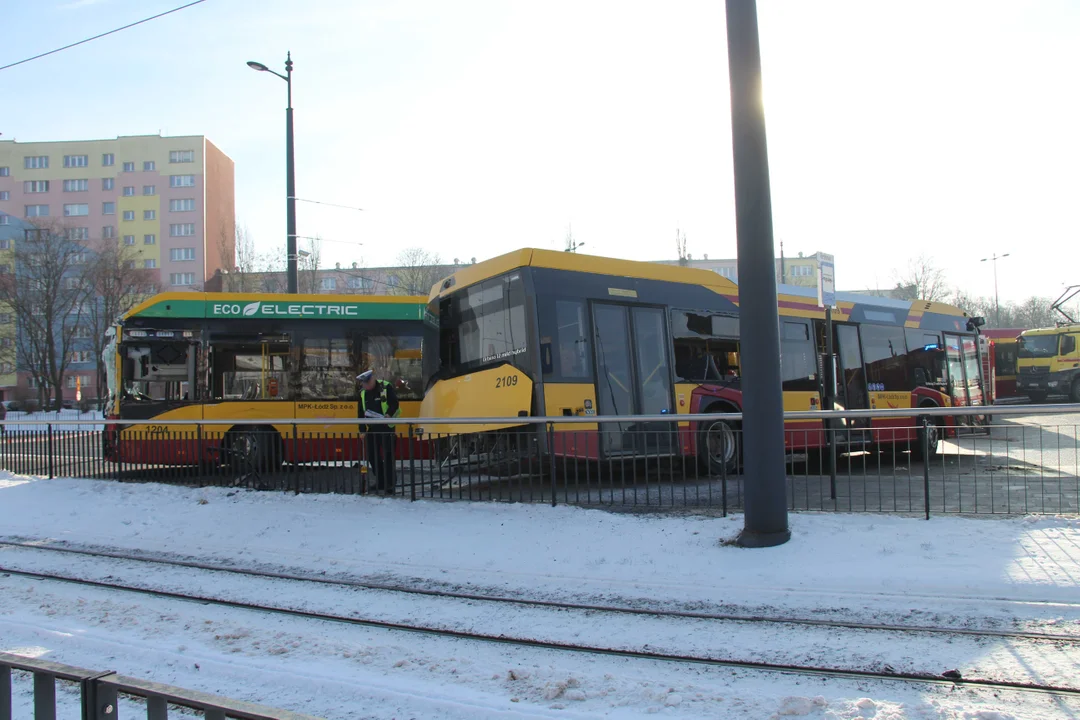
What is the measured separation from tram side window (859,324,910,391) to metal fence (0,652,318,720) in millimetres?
14554

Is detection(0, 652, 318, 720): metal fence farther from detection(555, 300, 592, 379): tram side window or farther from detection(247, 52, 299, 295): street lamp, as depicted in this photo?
detection(247, 52, 299, 295): street lamp

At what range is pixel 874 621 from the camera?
5.03 meters

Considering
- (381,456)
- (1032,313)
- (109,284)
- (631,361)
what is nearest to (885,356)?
(631,361)

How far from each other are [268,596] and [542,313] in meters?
5.23

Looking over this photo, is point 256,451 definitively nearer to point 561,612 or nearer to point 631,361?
point 631,361

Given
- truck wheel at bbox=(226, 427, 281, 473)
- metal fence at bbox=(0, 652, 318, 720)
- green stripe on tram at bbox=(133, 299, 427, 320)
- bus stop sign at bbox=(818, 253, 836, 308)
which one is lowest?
metal fence at bbox=(0, 652, 318, 720)

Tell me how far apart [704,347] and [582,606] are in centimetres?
710

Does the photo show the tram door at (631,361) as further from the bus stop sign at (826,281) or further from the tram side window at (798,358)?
the tram side window at (798,358)

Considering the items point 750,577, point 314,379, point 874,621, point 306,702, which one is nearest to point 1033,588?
point 874,621

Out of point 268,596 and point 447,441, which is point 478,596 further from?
point 447,441

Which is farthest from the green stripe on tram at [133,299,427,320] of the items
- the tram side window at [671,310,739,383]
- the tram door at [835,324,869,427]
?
the tram door at [835,324,869,427]

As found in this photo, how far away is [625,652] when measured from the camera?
15.0ft

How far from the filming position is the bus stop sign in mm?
9711

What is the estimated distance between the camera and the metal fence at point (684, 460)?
7430mm
